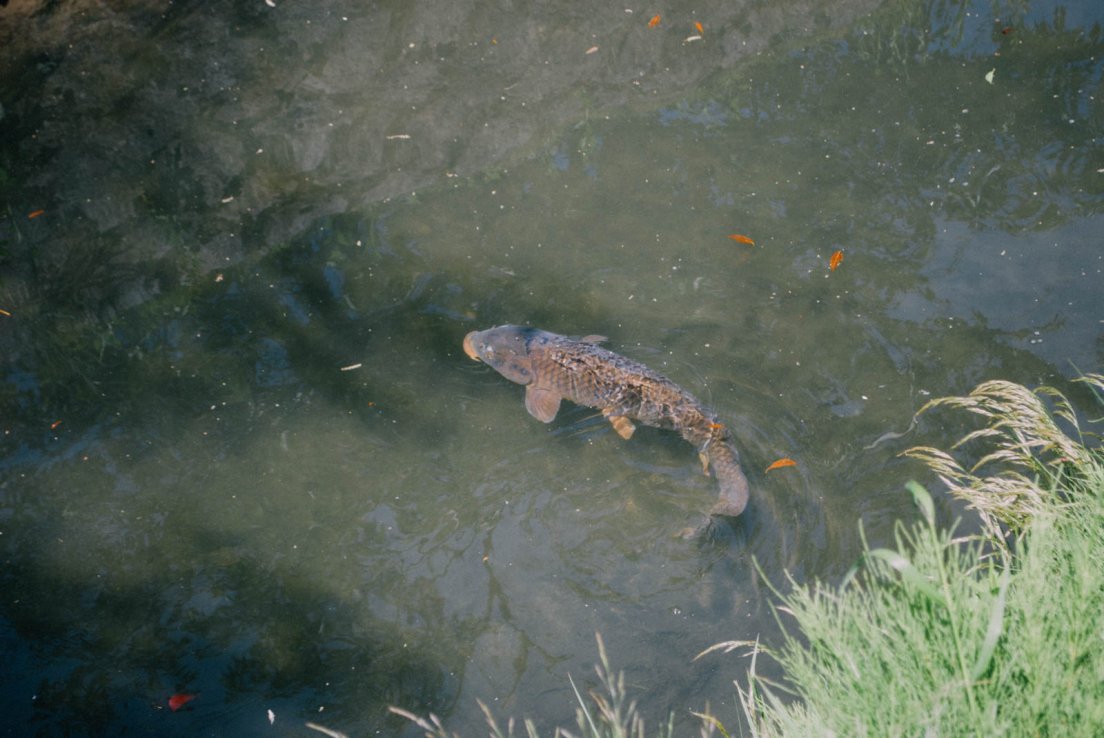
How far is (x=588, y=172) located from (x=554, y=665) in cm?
408

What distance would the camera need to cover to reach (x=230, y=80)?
802cm

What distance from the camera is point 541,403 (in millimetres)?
5418

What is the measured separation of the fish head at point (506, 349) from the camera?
5477 millimetres

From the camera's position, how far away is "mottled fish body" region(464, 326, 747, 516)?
5051 millimetres

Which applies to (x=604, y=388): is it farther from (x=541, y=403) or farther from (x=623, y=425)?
(x=541, y=403)

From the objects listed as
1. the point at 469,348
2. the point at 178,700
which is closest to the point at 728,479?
the point at 469,348

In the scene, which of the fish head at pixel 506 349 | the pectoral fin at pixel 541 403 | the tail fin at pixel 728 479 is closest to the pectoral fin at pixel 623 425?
the pectoral fin at pixel 541 403

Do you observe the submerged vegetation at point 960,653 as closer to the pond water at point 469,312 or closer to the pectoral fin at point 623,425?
the pond water at point 469,312

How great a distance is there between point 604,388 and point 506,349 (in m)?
0.70

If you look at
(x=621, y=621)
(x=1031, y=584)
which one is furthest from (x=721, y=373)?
(x=1031, y=584)

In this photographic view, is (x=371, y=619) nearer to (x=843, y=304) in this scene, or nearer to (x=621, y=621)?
(x=621, y=621)

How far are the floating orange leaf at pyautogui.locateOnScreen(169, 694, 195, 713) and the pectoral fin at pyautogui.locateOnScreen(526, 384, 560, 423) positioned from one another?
2.38 metres

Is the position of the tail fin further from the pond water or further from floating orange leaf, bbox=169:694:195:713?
floating orange leaf, bbox=169:694:195:713

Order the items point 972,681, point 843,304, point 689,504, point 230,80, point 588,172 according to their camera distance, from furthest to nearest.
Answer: point 230,80, point 588,172, point 843,304, point 689,504, point 972,681
